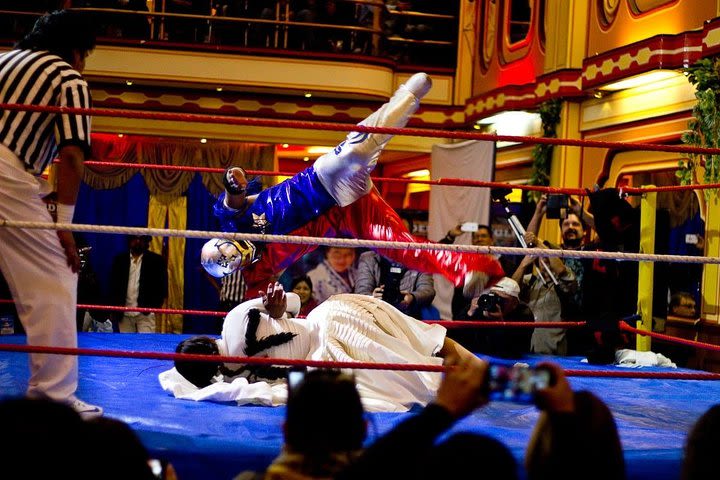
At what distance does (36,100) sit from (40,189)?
23 cm

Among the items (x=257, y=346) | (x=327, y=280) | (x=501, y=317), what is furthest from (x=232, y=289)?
(x=257, y=346)

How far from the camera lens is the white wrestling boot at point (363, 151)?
322 cm

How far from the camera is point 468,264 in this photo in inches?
123

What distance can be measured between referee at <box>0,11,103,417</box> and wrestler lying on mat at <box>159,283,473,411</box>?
71 centimetres

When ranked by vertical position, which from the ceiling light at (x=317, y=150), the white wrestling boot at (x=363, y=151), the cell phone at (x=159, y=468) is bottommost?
the cell phone at (x=159, y=468)

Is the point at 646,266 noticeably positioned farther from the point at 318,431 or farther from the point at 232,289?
the point at 318,431

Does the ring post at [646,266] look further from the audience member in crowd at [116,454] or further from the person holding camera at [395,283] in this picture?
the audience member in crowd at [116,454]

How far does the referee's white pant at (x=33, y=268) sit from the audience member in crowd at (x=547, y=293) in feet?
10.6

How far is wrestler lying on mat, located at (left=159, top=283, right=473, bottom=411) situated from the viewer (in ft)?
9.64

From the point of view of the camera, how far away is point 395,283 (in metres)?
4.84

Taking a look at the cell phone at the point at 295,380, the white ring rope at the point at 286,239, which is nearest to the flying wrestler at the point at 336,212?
the white ring rope at the point at 286,239

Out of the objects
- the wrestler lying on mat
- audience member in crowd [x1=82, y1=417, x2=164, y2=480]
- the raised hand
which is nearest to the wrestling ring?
the wrestler lying on mat

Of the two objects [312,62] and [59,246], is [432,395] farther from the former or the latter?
[312,62]

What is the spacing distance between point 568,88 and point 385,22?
302cm
